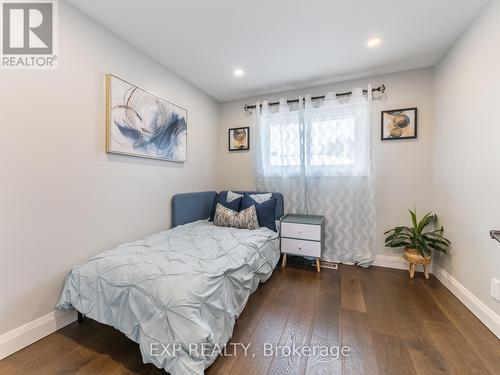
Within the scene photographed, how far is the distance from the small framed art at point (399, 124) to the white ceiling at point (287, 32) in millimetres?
520

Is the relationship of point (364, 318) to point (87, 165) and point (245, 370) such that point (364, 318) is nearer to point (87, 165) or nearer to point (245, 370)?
point (245, 370)

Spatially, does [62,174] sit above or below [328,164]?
below

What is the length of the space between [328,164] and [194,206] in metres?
1.93

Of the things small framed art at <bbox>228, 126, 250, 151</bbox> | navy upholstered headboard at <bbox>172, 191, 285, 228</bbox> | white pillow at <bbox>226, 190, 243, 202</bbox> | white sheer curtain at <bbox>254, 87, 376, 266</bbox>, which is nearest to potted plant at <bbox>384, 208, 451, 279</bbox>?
white sheer curtain at <bbox>254, 87, 376, 266</bbox>

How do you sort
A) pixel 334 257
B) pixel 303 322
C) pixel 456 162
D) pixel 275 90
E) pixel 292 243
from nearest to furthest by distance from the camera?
pixel 303 322
pixel 456 162
pixel 292 243
pixel 334 257
pixel 275 90

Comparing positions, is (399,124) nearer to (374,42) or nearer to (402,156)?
(402,156)

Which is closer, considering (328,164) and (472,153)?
(472,153)

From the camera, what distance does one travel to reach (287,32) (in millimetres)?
1969

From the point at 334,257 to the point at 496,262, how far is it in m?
1.57

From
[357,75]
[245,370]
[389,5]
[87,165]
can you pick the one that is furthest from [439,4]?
[87,165]

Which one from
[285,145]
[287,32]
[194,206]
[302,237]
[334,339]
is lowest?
[334,339]

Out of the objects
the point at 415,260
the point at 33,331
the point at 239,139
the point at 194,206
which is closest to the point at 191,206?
the point at 194,206

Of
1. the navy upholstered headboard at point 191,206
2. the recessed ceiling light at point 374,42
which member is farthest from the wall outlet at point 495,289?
the navy upholstered headboard at point 191,206

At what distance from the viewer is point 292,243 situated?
Result: 2.70m
